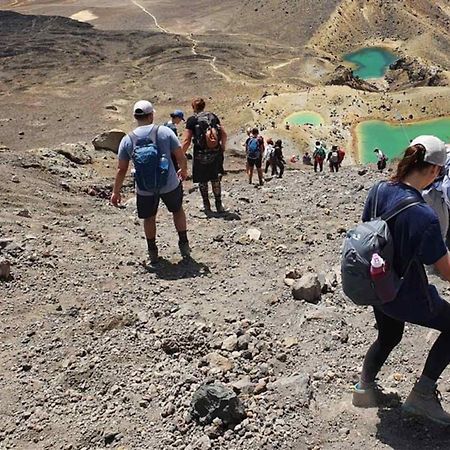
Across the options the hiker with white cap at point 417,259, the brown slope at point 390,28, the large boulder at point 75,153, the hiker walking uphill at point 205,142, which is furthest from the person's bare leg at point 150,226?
the brown slope at point 390,28

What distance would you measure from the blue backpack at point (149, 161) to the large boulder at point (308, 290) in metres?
2.00

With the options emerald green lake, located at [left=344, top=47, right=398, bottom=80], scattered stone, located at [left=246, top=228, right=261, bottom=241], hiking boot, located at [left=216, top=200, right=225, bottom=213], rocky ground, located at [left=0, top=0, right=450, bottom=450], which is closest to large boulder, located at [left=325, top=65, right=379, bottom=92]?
emerald green lake, located at [left=344, top=47, right=398, bottom=80]

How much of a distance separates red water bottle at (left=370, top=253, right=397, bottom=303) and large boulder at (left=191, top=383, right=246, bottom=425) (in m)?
1.42

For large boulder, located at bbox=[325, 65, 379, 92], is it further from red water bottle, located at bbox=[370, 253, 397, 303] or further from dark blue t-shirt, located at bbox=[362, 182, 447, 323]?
red water bottle, located at bbox=[370, 253, 397, 303]

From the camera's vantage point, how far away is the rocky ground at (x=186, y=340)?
4.51m

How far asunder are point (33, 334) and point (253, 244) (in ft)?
10.9

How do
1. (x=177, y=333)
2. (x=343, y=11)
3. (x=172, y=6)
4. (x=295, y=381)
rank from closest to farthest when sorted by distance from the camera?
(x=295, y=381)
(x=177, y=333)
(x=343, y=11)
(x=172, y=6)

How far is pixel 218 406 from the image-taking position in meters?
4.51

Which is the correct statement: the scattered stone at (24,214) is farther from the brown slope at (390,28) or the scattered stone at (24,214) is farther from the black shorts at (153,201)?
the brown slope at (390,28)

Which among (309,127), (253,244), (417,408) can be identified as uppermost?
(417,408)

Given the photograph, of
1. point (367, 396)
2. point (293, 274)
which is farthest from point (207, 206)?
point (367, 396)

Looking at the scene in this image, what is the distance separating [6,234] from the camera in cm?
855

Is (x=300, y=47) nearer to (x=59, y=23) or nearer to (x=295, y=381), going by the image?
(x=59, y=23)

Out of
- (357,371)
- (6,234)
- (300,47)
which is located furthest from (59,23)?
(357,371)
